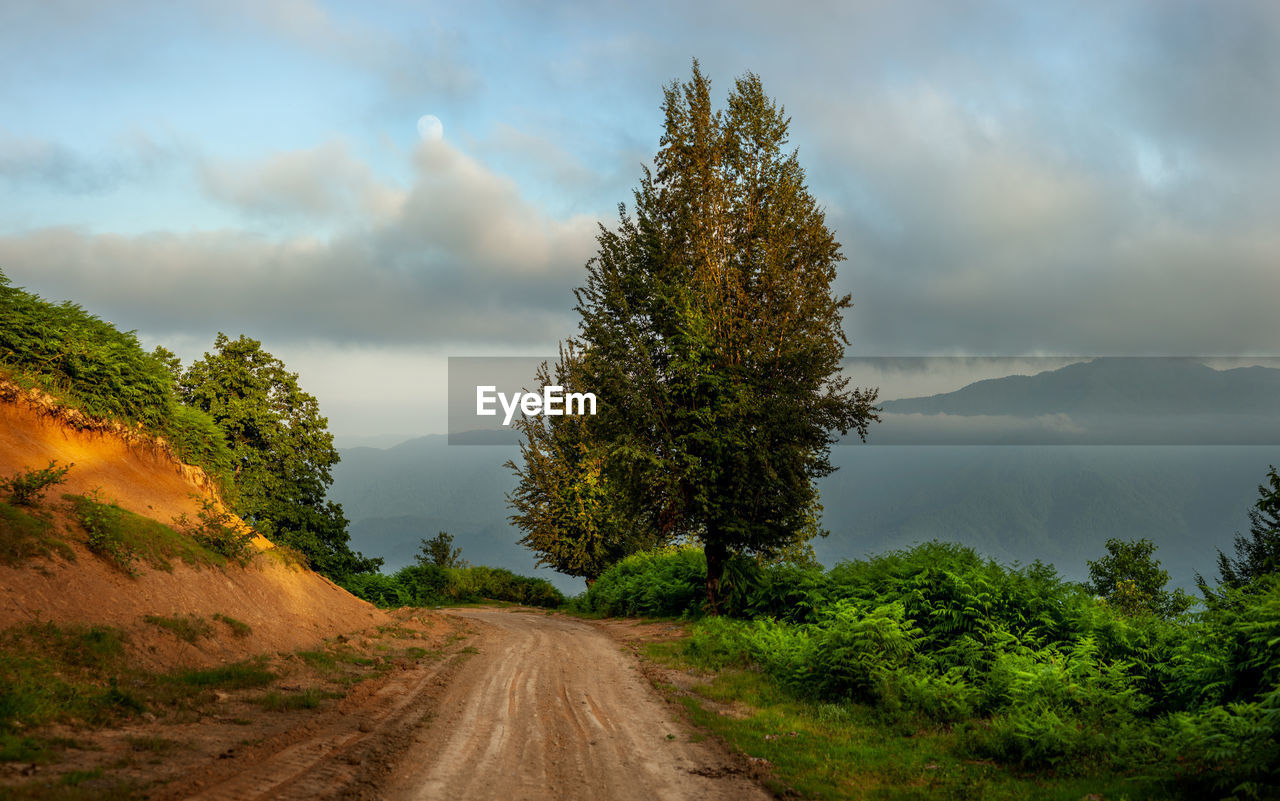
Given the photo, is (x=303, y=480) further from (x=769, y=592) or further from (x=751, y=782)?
(x=751, y=782)

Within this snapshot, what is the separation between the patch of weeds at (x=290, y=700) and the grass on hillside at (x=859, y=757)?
6.62 metres

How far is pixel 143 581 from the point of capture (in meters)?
13.1

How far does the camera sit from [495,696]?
12.3m

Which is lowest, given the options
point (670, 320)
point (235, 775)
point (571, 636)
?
point (571, 636)

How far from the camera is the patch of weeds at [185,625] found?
12.2m

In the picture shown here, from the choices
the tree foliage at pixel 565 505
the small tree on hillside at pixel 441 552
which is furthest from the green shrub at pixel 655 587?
the small tree on hillside at pixel 441 552

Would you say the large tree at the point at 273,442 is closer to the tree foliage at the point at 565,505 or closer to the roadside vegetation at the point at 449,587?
the roadside vegetation at the point at 449,587

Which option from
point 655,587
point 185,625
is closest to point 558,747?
point 185,625

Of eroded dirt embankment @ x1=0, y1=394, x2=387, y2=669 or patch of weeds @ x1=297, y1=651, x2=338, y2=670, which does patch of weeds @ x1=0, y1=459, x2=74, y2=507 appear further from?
patch of weeds @ x1=297, y1=651, x2=338, y2=670

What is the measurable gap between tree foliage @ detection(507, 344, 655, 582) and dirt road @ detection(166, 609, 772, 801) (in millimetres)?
28514

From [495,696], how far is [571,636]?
1120 cm

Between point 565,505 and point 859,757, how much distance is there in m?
34.8

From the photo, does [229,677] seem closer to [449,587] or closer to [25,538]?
[25,538]

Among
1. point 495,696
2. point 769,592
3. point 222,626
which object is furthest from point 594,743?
point 769,592
